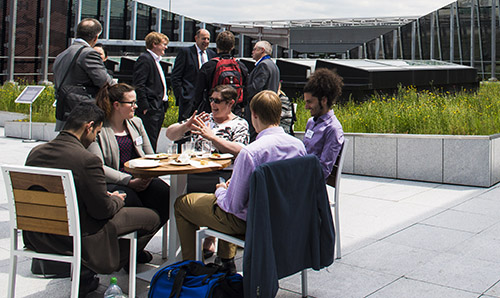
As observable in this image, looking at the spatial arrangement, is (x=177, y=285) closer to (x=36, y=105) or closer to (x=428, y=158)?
(x=428, y=158)

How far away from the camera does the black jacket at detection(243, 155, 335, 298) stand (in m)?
3.13

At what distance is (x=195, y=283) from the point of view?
10.7ft

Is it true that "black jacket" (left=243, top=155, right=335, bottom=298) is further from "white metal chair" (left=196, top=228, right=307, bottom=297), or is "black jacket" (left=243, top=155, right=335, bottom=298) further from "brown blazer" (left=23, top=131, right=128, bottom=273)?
"brown blazer" (left=23, top=131, right=128, bottom=273)

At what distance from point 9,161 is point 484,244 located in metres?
7.81

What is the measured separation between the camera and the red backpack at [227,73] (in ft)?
21.8

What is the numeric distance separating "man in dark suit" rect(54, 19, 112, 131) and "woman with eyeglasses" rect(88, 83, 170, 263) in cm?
88

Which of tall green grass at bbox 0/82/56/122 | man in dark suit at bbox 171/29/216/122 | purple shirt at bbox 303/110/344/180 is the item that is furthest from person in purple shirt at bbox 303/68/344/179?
tall green grass at bbox 0/82/56/122

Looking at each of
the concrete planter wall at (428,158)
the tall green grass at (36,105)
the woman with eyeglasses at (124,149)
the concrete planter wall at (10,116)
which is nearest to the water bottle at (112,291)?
the woman with eyeglasses at (124,149)

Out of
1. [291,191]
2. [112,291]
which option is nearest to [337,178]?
[291,191]

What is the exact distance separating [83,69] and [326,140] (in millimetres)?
2399

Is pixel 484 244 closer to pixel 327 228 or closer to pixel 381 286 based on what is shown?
pixel 381 286

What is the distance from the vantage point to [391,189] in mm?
7785

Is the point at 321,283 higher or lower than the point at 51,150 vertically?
lower

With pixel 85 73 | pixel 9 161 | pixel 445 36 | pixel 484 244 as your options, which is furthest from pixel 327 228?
pixel 445 36
